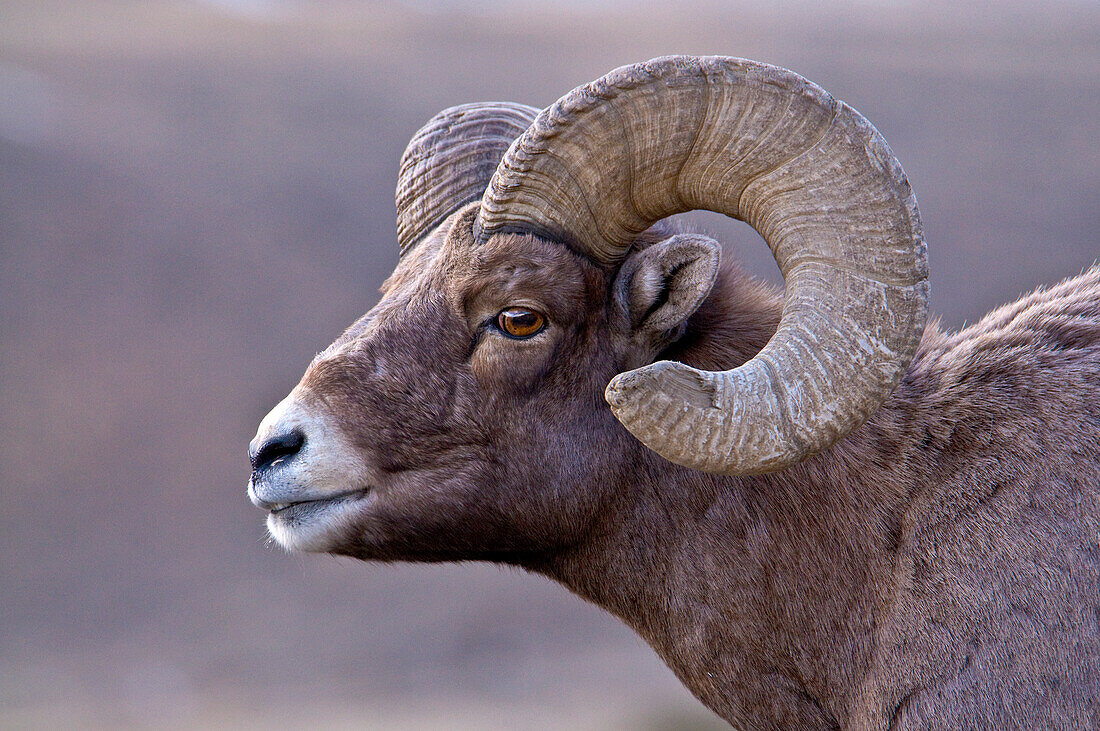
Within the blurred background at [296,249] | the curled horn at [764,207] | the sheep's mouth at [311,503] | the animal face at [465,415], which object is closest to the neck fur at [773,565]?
the animal face at [465,415]

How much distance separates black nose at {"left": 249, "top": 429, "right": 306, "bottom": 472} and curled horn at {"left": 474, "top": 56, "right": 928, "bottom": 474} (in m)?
1.01

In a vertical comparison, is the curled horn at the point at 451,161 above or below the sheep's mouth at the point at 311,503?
above

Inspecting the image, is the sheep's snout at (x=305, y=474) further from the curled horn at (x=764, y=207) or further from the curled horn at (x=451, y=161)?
the curled horn at (x=451, y=161)

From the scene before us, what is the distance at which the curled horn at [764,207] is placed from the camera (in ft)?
8.25

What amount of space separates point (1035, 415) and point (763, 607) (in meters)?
1.04

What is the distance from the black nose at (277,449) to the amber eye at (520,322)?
28.8 inches

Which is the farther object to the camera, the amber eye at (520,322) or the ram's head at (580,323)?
the amber eye at (520,322)

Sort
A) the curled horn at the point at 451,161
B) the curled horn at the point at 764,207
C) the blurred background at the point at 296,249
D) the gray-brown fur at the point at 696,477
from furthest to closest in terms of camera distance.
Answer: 1. the blurred background at the point at 296,249
2. the curled horn at the point at 451,161
3. the gray-brown fur at the point at 696,477
4. the curled horn at the point at 764,207

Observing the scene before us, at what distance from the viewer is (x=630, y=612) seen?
314 cm

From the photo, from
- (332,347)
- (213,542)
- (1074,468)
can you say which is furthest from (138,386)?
(1074,468)

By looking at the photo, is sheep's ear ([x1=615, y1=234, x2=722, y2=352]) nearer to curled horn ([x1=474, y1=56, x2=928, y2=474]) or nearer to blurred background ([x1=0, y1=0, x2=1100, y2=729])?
curled horn ([x1=474, y1=56, x2=928, y2=474])

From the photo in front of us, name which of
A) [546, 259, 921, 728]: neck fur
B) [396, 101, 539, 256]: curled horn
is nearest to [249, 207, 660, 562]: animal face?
[546, 259, 921, 728]: neck fur

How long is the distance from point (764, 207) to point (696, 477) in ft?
2.97

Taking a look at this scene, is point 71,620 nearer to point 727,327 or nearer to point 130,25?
point 130,25
